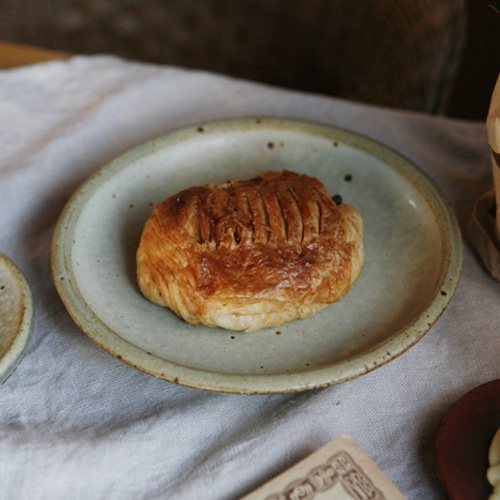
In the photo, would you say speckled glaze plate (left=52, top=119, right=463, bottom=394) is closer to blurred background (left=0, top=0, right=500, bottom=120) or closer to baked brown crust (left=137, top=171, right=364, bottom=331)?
baked brown crust (left=137, top=171, right=364, bottom=331)

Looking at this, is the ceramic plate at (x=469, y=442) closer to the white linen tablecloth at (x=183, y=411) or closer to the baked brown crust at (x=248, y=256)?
the white linen tablecloth at (x=183, y=411)

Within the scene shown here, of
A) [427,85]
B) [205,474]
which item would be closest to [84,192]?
[205,474]

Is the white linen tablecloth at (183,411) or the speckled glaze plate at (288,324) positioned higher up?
the speckled glaze plate at (288,324)

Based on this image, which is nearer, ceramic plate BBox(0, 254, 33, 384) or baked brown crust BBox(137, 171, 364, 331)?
ceramic plate BBox(0, 254, 33, 384)

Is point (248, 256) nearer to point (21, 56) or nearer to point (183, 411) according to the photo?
point (183, 411)

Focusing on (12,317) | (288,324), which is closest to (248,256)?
(288,324)

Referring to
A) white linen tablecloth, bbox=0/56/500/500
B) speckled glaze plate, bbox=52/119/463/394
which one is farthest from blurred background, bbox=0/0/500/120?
white linen tablecloth, bbox=0/56/500/500

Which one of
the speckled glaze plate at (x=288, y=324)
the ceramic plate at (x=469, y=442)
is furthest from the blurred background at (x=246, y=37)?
the ceramic plate at (x=469, y=442)
